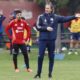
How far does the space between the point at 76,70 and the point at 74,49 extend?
24.9 ft

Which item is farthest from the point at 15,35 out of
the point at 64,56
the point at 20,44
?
the point at 64,56

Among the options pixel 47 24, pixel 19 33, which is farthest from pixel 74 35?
pixel 47 24

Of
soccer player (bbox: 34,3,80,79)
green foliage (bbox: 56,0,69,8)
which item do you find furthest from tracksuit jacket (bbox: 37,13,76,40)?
green foliage (bbox: 56,0,69,8)

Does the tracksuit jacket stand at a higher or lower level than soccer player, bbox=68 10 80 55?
higher

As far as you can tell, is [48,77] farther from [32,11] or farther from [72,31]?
[32,11]

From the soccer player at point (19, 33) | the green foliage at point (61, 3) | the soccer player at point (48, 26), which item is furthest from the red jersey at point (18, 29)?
the green foliage at point (61, 3)

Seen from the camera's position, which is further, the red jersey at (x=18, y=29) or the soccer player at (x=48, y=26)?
the red jersey at (x=18, y=29)

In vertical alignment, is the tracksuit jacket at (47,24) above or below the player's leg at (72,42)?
above

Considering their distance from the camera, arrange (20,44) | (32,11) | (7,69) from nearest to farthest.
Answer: (20,44) < (7,69) < (32,11)

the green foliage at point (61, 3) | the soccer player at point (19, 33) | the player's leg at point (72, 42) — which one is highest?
the green foliage at point (61, 3)

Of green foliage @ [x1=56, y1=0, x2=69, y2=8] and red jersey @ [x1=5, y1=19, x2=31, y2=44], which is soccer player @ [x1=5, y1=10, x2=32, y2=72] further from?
green foliage @ [x1=56, y1=0, x2=69, y2=8]

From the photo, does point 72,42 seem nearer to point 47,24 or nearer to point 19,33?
point 19,33

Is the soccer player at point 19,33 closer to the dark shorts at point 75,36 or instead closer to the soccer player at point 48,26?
Answer: the soccer player at point 48,26

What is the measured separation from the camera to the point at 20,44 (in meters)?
16.7
